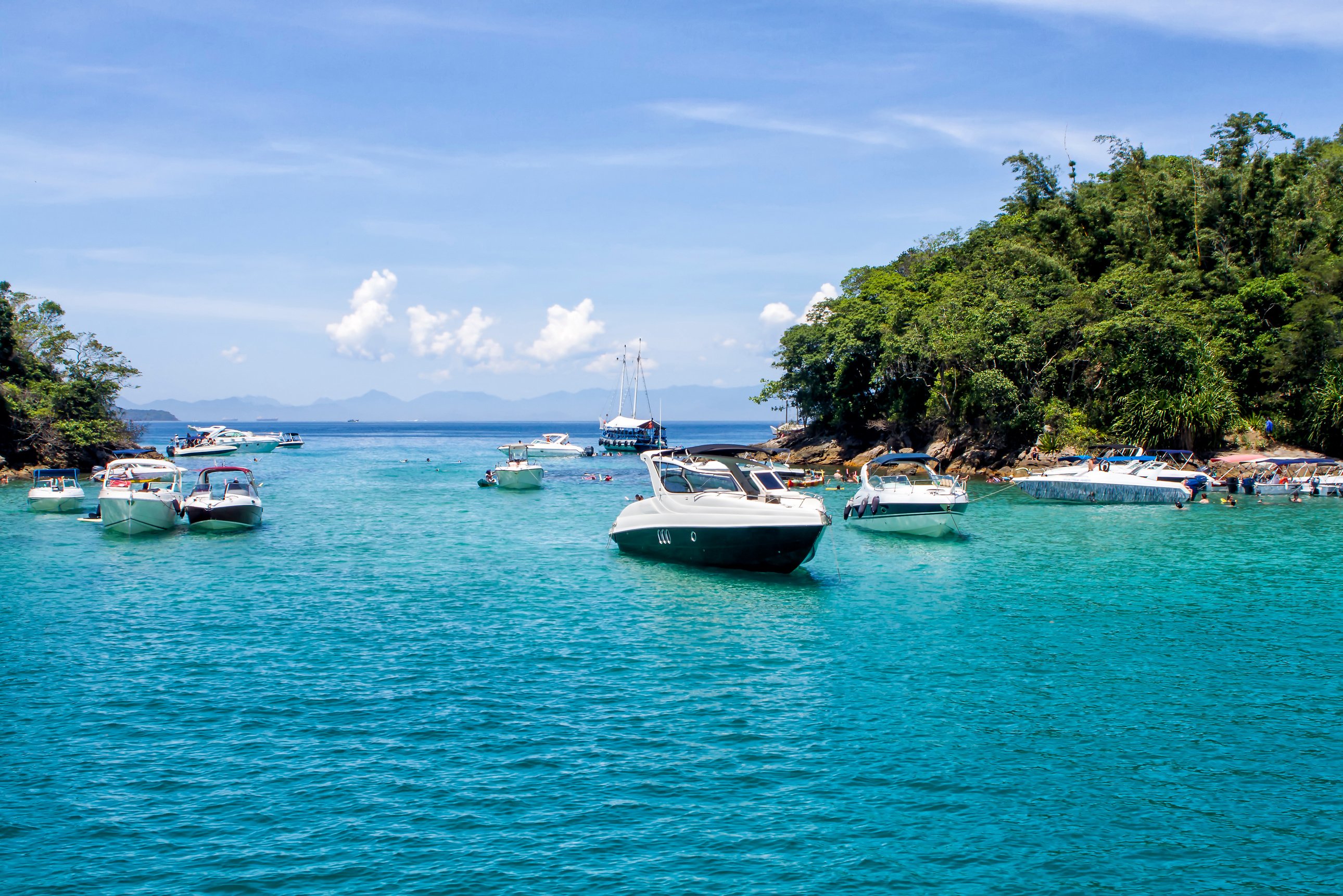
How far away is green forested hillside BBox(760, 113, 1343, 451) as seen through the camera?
61.2m

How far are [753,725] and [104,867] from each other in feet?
33.0

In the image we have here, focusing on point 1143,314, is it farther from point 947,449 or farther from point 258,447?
point 258,447

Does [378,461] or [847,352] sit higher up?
[847,352]

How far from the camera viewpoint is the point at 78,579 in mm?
30688

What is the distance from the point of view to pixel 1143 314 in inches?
2467

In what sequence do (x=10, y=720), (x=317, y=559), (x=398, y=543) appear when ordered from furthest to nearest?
(x=398, y=543), (x=317, y=559), (x=10, y=720)

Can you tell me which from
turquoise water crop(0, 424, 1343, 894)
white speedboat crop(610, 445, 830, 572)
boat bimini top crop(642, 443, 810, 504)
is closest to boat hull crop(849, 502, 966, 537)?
→ turquoise water crop(0, 424, 1343, 894)

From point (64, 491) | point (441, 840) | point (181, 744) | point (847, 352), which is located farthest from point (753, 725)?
point (847, 352)

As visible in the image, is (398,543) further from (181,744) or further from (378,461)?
(378,461)

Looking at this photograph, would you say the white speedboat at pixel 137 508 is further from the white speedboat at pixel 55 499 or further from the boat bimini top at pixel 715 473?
the boat bimini top at pixel 715 473

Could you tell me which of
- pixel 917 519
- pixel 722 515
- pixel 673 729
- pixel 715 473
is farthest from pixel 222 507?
pixel 673 729

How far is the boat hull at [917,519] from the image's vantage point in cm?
4025

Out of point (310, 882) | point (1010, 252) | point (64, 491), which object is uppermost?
point (1010, 252)

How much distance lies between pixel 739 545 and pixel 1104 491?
1288 inches
